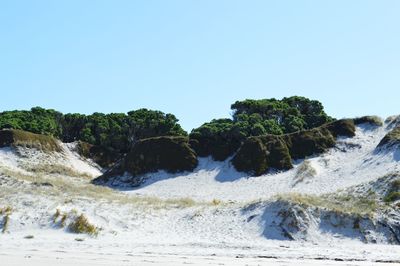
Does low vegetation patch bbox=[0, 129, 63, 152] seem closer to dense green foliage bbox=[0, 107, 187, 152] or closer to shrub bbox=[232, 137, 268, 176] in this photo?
dense green foliage bbox=[0, 107, 187, 152]

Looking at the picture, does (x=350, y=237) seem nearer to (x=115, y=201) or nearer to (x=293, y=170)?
(x=115, y=201)

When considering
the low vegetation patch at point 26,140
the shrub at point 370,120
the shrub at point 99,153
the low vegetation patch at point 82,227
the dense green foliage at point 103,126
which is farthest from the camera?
the dense green foliage at point 103,126

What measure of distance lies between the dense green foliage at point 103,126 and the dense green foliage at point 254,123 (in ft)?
35.8

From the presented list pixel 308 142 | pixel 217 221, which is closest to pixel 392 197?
pixel 217 221

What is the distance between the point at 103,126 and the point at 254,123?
23.2 m

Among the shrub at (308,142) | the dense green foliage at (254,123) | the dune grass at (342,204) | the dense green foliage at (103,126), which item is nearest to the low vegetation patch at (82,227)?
the dune grass at (342,204)

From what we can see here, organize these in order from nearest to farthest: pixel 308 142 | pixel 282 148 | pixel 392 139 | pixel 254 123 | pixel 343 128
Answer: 1. pixel 392 139
2. pixel 282 148
3. pixel 308 142
4. pixel 343 128
5. pixel 254 123

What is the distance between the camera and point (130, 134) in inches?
2702

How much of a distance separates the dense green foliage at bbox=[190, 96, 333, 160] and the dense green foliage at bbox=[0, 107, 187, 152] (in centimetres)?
1090

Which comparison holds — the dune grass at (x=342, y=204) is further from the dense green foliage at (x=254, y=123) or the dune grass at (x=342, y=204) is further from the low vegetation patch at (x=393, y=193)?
the dense green foliage at (x=254, y=123)

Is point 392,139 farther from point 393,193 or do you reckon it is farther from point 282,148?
point 393,193

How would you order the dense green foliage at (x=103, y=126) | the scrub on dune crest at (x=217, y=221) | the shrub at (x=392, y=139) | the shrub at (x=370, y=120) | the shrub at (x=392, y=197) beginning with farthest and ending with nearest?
1. the dense green foliage at (x=103, y=126)
2. the shrub at (x=370, y=120)
3. the shrub at (x=392, y=139)
4. the shrub at (x=392, y=197)
5. the scrub on dune crest at (x=217, y=221)

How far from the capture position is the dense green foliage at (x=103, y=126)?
66875 mm

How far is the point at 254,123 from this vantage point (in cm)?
5553
